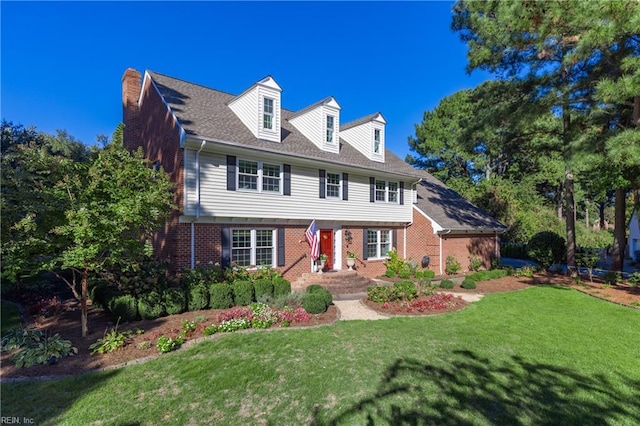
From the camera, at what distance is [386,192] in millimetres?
17109

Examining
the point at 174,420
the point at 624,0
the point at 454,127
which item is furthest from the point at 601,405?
the point at 454,127

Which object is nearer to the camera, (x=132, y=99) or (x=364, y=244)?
(x=132, y=99)

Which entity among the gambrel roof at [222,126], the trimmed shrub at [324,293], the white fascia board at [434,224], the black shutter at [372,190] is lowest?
the trimmed shrub at [324,293]

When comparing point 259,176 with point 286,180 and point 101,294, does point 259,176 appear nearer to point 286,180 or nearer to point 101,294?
point 286,180

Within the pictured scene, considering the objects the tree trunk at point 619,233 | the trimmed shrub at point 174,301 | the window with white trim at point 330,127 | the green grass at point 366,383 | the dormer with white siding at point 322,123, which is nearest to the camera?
the green grass at point 366,383

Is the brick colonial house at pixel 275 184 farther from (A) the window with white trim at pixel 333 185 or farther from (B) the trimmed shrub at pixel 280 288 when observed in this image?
(B) the trimmed shrub at pixel 280 288

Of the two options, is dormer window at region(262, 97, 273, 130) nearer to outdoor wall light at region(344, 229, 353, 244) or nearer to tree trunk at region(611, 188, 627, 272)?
outdoor wall light at region(344, 229, 353, 244)

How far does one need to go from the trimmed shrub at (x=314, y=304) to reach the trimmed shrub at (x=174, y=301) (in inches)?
137

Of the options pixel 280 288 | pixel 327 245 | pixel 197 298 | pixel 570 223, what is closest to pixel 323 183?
pixel 327 245

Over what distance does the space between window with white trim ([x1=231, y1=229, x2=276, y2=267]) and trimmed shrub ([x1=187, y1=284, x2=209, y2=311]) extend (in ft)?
8.20

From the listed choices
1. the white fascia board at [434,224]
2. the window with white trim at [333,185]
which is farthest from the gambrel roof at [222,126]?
the white fascia board at [434,224]

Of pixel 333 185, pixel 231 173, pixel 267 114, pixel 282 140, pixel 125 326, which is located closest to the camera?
pixel 125 326

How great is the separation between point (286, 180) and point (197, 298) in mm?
5746

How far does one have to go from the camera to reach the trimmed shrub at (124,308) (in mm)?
8250
